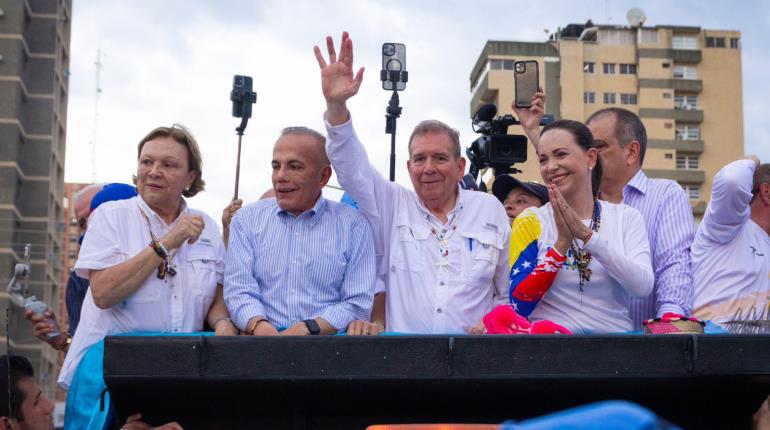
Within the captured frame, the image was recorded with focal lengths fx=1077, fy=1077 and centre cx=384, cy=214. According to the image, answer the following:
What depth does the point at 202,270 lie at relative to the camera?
4488 millimetres

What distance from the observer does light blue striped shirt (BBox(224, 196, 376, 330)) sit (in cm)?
436

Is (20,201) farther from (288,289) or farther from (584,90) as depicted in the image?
(288,289)

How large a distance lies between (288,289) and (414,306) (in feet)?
1.76

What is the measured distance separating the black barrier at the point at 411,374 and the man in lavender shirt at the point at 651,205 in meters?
1.10

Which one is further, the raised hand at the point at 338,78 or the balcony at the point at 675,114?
the balcony at the point at 675,114

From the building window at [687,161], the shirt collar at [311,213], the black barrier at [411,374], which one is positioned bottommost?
the black barrier at [411,374]

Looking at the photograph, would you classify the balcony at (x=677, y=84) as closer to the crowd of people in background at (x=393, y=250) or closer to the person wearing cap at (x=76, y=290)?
the person wearing cap at (x=76, y=290)

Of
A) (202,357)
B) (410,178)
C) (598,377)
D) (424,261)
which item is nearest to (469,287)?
(424,261)

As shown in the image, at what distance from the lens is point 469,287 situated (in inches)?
177

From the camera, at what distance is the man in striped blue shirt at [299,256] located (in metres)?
4.34

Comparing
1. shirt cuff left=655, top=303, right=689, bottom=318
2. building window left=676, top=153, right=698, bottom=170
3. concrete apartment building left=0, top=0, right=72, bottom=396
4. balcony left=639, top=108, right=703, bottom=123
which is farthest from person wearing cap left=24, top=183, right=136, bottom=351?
building window left=676, top=153, right=698, bottom=170

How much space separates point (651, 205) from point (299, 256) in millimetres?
1717

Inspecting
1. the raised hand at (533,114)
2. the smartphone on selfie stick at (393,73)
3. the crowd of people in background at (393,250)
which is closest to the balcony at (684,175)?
the smartphone on selfie stick at (393,73)

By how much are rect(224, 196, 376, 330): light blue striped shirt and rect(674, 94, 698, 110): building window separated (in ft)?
→ 242
